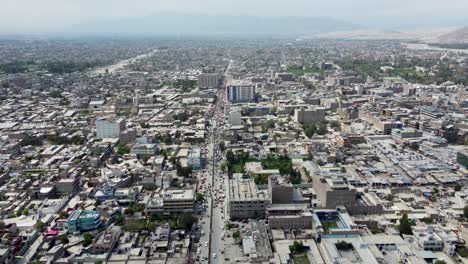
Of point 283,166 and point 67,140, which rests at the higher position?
point 283,166

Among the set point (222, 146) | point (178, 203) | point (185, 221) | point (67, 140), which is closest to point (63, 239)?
point (185, 221)

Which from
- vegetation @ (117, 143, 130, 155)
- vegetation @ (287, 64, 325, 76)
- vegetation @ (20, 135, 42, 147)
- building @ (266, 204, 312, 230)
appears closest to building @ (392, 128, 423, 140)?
building @ (266, 204, 312, 230)

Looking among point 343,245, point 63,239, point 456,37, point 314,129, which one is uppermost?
point 456,37

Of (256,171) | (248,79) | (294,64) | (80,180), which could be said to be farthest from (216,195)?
(294,64)

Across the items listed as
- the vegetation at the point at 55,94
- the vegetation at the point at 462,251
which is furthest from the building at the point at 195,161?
the vegetation at the point at 55,94

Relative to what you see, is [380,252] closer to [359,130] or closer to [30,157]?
[359,130]

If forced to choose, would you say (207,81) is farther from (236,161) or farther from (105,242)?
(105,242)

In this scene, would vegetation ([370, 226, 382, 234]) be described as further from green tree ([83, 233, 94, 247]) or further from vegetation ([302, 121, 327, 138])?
vegetation ([302, 121, 327, 138])
